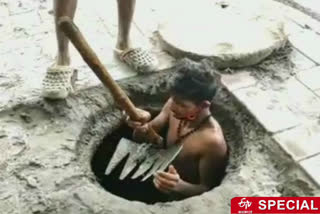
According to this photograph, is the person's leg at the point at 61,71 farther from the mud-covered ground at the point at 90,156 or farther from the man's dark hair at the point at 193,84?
the man's dark hair at the point at 193,84

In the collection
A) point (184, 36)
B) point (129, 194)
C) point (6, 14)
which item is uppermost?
point (184, 36)

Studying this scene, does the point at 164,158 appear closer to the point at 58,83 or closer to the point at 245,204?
the point at 245,204

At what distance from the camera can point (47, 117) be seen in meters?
2.49

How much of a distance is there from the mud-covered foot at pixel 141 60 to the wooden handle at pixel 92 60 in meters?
0.60

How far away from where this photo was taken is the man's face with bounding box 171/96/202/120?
2.21m

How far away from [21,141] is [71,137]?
0.25m

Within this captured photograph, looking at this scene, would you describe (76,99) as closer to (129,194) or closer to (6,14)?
(129,194)

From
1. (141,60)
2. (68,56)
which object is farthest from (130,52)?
(68,56)

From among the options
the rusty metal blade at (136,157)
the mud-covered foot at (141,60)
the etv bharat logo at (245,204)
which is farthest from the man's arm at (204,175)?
the mud-covered foot at (141,60)

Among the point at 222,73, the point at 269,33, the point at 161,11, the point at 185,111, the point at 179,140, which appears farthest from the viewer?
the point at 161,11

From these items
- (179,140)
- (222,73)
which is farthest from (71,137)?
(222,73)

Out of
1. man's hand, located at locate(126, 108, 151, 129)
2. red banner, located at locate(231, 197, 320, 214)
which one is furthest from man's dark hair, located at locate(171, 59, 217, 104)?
red banner, located at locate(231, 197, 320, 214)

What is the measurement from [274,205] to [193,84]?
643mm

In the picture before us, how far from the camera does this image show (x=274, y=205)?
197 cm
